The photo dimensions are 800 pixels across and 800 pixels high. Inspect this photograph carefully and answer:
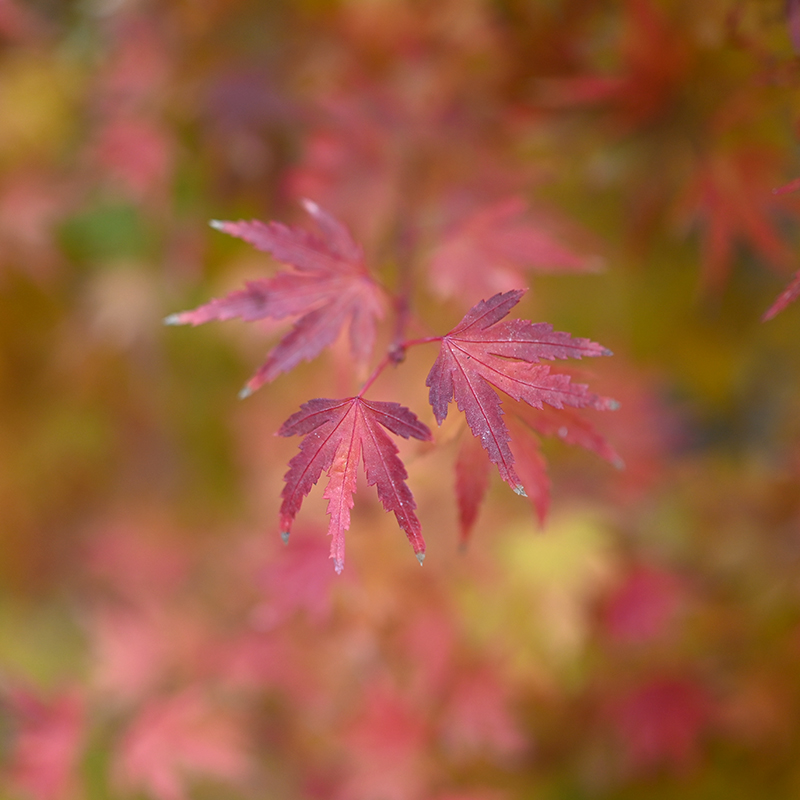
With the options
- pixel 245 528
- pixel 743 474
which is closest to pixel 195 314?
pixel 245 528

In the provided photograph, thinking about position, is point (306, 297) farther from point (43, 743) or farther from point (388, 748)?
point (43, 743)

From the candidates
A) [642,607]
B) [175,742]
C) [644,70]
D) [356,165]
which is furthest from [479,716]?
[644,70]

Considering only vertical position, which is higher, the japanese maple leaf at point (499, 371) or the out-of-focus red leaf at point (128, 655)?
the japanese maple leaf at point (499, 371)

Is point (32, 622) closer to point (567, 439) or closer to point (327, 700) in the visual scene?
point (327, 700)

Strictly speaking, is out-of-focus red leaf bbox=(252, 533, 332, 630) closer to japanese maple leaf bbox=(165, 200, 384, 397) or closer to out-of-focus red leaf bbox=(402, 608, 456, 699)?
out-of-focus red leaf bbox=(402, 608, 456, 699)

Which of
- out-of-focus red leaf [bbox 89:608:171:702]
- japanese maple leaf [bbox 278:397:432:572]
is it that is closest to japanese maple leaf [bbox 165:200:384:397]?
japanese maple leaf [bbox 278:397:432:572]

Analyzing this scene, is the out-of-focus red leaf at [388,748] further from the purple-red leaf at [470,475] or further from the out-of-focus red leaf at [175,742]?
the purple-red leaf at [470,475]

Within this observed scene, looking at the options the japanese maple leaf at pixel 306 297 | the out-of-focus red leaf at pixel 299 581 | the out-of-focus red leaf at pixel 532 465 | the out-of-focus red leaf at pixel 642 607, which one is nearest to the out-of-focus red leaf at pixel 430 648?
the out-of-focus red leaf at pixel 299 581
